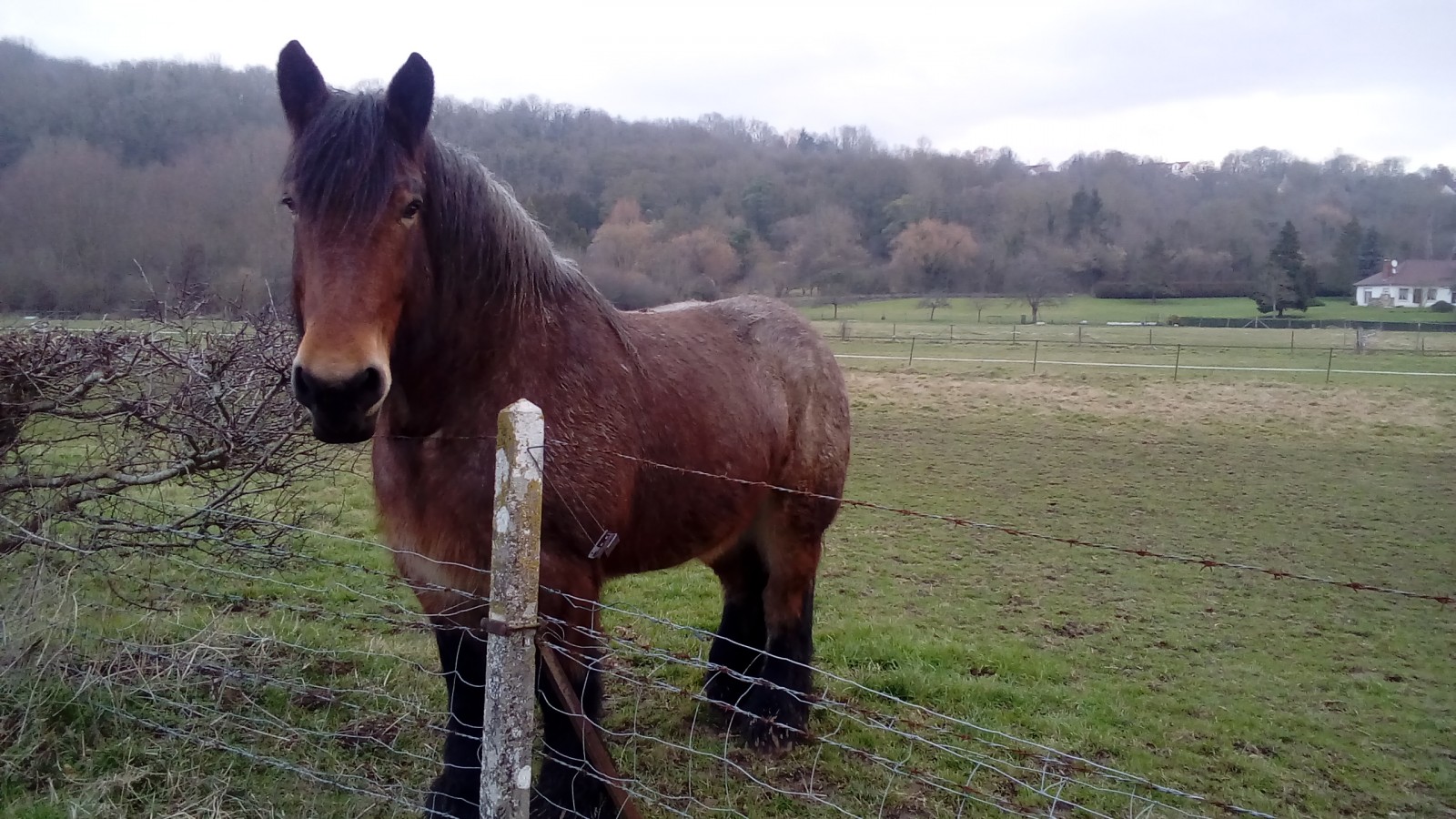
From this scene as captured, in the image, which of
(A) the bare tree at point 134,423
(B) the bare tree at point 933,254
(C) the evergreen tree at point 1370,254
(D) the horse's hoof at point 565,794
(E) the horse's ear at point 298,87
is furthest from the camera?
(C) the evergreen tree at point 1370,254

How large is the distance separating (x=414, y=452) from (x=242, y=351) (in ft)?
8.37

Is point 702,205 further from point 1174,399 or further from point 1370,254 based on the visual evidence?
point 1370,254

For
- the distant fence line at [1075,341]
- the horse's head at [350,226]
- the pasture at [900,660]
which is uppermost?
the horse's head at [350,226]

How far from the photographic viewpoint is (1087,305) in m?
50.7

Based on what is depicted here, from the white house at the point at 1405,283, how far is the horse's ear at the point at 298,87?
2548 inches

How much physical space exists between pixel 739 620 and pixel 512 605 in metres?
2.60

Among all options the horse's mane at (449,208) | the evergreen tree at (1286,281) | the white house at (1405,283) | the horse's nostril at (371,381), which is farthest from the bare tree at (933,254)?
the horse's nostril at (371,381)

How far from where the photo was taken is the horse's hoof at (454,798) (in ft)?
8.85

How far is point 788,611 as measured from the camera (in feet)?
12.8

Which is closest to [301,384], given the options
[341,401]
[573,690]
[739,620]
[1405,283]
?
[341,401]

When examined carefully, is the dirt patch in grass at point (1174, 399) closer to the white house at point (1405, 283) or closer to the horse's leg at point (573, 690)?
the horse's leg at point (573, 690)

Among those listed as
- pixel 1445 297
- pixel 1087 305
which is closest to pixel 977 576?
pixel 1087 305

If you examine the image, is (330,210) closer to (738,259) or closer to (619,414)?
(619,414)

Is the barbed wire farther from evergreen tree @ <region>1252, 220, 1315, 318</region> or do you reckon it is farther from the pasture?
evergreen tree @ <region>1252, 220, 1315, 318</region>
